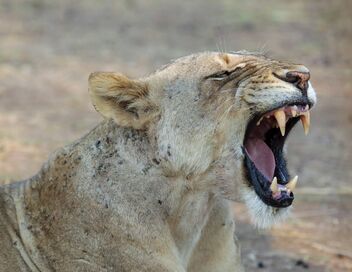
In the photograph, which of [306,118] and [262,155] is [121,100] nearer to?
[262,155]

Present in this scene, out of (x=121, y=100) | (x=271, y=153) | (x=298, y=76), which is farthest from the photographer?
(x=271, y=153)

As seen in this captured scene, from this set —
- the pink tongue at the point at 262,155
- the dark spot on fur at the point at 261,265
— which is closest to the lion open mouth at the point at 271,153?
the pink tongue at the point at 262,155

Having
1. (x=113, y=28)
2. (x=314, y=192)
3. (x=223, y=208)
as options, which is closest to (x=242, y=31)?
(x=113, y=28)

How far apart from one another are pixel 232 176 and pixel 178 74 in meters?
0.43

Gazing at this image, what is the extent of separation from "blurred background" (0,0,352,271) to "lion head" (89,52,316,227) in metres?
0.35

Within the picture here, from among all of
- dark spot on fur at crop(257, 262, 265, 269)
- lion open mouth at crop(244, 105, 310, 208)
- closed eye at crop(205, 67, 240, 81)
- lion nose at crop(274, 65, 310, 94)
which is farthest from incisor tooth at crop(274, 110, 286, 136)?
dark spot on fur at crop(257, 262, 265, 269)

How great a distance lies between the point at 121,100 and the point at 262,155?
22.1 inches

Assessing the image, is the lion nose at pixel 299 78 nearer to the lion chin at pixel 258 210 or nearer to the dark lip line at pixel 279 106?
the dark lip line at pixel 279 106

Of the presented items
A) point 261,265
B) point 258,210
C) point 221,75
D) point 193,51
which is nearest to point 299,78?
point 221,75

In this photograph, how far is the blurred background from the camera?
608cm

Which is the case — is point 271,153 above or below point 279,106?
below

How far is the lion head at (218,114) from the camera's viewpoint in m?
3.74

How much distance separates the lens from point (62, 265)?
3.89m

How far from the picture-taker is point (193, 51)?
1006 cm
